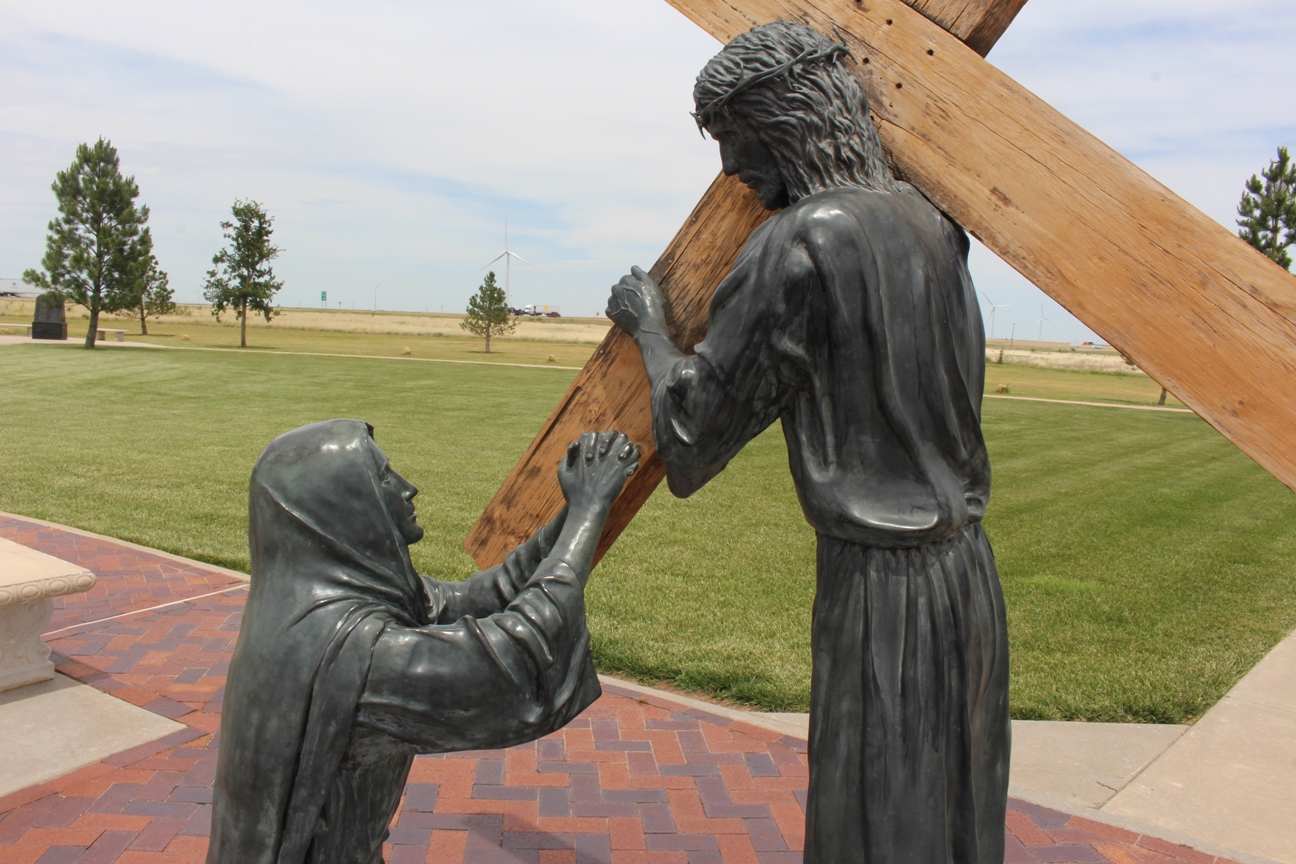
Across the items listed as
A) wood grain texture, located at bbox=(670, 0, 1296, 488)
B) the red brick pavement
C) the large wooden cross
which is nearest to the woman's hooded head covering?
the large wooden cross

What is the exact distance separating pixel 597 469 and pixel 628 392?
0.30m

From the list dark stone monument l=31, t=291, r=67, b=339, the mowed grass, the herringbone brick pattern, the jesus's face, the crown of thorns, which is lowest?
the herringbone brick pattern

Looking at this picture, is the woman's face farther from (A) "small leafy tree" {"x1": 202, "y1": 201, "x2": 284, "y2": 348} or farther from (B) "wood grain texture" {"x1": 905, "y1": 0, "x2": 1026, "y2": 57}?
(A) "small leafy tree" {"x1": 202, "y1": 201, "x2": 284, "y2": 348}

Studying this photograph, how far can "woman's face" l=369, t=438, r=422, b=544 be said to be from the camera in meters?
1.93

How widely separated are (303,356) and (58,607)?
30.3 m

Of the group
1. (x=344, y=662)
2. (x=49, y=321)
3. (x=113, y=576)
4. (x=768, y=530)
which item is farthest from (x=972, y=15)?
(x=49, y=321)

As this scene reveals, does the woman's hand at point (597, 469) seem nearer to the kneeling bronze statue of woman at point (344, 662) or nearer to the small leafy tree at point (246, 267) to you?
the kneeling bronze statue of woman at point (344, 662)

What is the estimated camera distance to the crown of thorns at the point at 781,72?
1.79 m

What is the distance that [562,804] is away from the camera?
163 inches

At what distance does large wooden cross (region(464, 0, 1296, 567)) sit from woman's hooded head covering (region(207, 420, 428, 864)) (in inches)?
34.5

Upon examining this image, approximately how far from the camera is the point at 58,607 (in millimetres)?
6555

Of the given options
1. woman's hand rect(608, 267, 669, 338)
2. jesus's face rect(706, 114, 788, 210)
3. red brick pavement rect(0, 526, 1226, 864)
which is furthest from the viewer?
red brick pavement rect(0, 526, 1226, 864)

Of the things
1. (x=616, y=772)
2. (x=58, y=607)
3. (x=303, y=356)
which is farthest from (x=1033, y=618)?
(x=303, y=356)

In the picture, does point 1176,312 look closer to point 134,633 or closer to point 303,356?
point 134,633
